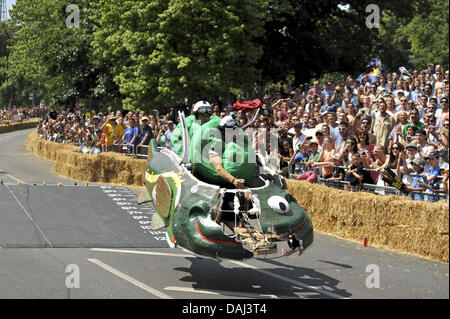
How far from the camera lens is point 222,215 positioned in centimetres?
1068

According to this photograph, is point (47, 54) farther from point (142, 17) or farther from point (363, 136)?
point (363, 136)

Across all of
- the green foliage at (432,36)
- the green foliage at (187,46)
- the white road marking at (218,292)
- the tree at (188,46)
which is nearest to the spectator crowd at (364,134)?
the white road marking at (218,292)

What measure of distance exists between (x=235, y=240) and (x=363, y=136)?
6.92 m

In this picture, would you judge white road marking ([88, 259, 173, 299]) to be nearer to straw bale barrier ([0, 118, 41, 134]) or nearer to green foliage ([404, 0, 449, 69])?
green foliage ([404, 0, 449, 69])

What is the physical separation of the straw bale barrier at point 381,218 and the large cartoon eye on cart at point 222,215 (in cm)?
333

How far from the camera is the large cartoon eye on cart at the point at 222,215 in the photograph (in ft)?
31.8

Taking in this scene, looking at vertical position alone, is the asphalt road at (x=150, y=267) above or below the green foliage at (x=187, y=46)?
below

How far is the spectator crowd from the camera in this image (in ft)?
46.0

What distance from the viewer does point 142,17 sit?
102ft

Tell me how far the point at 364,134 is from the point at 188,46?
1674 centimetres

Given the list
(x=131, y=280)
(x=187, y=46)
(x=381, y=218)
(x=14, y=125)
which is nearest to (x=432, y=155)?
(x=381, y=218)

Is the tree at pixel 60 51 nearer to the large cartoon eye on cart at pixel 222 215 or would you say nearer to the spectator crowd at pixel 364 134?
the spectator crowd at pixel 364 134

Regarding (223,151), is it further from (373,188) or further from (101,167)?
(101,167)

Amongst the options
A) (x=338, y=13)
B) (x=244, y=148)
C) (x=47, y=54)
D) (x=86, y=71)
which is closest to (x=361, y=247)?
(x=244, y=148)
